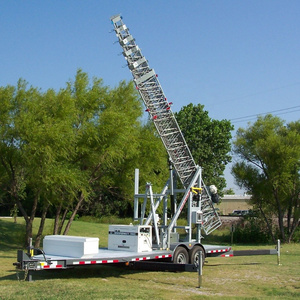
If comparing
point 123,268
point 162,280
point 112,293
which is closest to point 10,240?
point 123,268

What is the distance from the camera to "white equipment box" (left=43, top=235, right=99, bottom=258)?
14016mm

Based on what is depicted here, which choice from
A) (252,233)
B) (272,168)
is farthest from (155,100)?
(252,233)

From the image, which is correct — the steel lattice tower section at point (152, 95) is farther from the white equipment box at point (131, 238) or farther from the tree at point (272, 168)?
the tree at point (272, 168)

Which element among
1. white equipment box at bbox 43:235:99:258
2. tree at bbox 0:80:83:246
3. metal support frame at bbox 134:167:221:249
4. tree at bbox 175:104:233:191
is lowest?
white equipment box at bbox 43:235:99:258

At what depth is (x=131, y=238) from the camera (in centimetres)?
1623

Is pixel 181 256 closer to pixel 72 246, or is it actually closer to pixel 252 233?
pixel 72 246

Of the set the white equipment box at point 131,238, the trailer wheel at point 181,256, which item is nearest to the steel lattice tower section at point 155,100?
the trailer wheel at point 181,256

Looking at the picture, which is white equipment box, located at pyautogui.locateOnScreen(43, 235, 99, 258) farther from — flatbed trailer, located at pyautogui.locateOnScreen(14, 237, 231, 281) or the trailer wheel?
the trailer wheel

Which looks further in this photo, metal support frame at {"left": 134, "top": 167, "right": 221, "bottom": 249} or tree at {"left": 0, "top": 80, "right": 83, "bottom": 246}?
tree at {"left": 0, "top": 80, "right": 83, "bottom": 246}

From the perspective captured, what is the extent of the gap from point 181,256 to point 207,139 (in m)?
35.6

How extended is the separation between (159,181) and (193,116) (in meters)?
24.4

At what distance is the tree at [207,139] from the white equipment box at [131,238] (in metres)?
33.8

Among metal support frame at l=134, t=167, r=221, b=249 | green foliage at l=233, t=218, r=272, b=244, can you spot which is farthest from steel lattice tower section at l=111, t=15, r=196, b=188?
green foliage at l=233, t=218, r=272, b=244

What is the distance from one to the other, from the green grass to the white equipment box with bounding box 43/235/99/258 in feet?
2.63
